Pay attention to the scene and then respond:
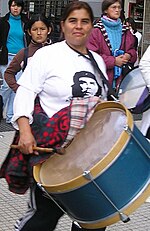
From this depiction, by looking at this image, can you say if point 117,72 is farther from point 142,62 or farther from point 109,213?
point 109,213

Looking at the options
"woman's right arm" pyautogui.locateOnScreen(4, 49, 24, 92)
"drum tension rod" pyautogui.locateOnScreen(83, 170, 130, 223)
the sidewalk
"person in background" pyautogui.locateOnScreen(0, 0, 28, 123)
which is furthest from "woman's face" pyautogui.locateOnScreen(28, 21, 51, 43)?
"drum tension rod" pyautogui.locateOnScreen(83, 170, 130, 223)

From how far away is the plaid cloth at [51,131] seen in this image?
9.84ft

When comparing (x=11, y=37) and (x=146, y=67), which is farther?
(x=11, y=37)

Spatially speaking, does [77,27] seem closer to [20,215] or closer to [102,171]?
[102,171]

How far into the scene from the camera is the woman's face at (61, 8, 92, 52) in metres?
3.14

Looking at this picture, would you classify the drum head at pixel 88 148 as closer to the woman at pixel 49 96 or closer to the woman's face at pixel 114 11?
the woman at pixel 49 96

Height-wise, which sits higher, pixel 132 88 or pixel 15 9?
pixel 132 88

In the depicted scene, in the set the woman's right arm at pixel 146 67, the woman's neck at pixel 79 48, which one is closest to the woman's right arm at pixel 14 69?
the woman's right arm at pixel 146 67

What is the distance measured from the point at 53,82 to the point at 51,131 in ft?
0.90

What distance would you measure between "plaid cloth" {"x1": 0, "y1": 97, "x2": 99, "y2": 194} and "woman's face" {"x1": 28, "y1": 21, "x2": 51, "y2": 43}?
7.43ft

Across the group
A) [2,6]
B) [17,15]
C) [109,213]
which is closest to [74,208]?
[109,213]

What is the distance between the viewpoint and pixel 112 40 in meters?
5.57

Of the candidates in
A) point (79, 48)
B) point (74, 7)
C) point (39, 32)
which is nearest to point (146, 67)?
point (79, 48)

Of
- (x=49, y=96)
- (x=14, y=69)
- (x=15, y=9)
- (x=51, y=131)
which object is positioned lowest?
(x=14, y=69)
